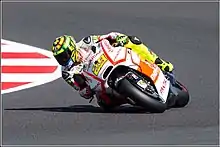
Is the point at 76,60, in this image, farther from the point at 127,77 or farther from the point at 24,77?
the point at 24,77

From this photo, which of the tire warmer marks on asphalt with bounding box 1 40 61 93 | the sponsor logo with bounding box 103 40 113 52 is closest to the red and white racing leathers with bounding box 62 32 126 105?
the sponsor logo with bounding box 103 40 113 52

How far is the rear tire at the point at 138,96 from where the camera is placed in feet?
36.8

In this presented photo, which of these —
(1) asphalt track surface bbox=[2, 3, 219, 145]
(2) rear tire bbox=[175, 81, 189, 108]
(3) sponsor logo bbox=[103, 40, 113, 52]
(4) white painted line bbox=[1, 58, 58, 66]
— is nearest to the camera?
(1) asphalt track surface bbox=[2, 3, 219, 145]

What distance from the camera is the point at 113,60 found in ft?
37.3

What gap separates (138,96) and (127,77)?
0.87ft

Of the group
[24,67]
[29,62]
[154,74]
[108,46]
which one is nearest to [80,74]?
[108,46]

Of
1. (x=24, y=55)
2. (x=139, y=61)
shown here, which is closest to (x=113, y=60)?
(x=139, y=61)

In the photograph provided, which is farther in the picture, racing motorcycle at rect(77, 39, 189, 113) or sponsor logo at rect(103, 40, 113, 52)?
sponsor logo at rect(103, 40, 113, 52)

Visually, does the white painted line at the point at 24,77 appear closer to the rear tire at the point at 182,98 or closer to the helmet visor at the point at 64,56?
the helmet visor at the point at 64,56

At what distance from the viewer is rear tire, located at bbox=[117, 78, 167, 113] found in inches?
441

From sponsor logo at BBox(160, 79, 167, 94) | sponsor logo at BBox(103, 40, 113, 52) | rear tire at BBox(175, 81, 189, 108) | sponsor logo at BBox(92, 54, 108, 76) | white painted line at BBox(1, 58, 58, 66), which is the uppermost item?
white painted line at BBox(1, 58, 58, 66)

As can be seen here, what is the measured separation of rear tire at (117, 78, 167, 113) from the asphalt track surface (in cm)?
11

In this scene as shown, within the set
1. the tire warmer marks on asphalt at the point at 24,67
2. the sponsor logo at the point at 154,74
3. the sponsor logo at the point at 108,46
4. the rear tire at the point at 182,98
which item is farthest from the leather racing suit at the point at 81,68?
the tire warmer marks on asphalt at the point at 24,67

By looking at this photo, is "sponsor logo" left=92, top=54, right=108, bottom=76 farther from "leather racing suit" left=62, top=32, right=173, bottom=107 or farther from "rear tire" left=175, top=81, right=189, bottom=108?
"rear tire" left=175, top=81, right=189, bottom=108
